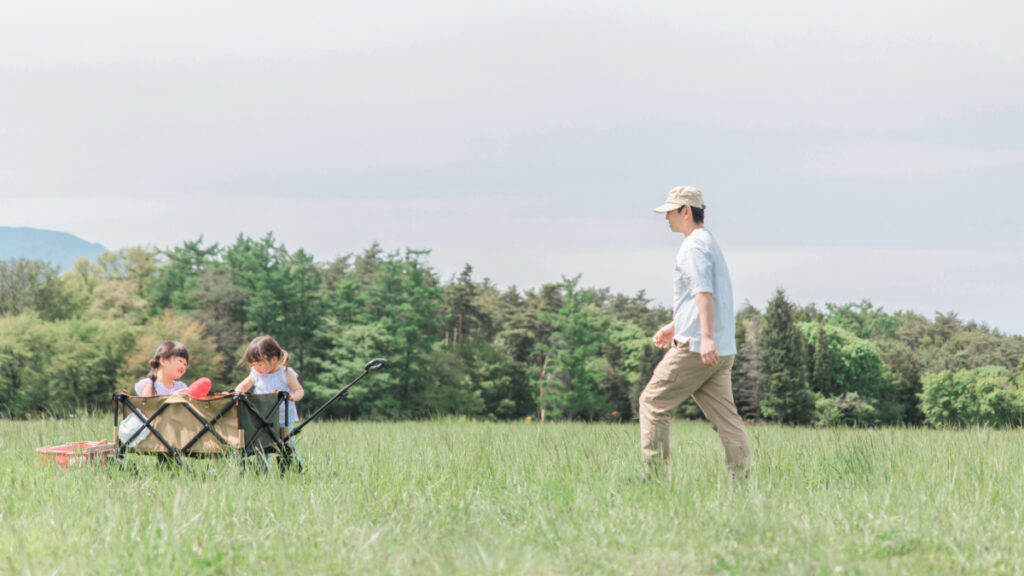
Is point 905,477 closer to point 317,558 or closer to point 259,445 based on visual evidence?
point 317,558

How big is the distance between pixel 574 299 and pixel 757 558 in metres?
44.8

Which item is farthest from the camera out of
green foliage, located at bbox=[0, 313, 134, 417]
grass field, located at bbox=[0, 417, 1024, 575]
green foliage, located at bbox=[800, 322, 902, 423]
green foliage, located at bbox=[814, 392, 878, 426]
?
green foliage, located at bbox=[800, 322, 902, 423]

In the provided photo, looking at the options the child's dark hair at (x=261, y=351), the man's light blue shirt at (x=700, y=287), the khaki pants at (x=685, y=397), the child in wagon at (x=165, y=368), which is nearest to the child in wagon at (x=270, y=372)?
the child's dark hair at (x=261, y=351)

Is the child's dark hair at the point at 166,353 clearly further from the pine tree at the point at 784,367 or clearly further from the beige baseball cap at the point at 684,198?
the pine tree at the point at 784,367

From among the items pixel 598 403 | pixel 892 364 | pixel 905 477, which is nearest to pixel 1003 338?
pixel 892 364

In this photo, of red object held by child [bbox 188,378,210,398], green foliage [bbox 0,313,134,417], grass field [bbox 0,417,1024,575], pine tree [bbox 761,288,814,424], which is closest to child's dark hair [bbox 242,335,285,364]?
red object held by child [bbox 188,378,210,398]

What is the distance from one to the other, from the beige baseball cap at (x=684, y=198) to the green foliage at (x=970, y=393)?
47851 mm

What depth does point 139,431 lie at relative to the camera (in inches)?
229

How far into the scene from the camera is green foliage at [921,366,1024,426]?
47062 millimetres

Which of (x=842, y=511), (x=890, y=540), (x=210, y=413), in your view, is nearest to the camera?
(x=890, y=540)

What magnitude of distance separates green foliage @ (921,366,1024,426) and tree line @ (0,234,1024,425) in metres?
0.10

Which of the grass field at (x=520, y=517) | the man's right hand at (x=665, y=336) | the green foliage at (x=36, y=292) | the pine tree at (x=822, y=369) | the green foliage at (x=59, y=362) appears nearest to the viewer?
the grass field at (x=520, y=517)

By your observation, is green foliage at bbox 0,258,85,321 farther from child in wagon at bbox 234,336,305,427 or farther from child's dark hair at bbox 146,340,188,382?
child in wagon at bbox 234,336,305,427

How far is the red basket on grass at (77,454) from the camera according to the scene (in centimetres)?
607
